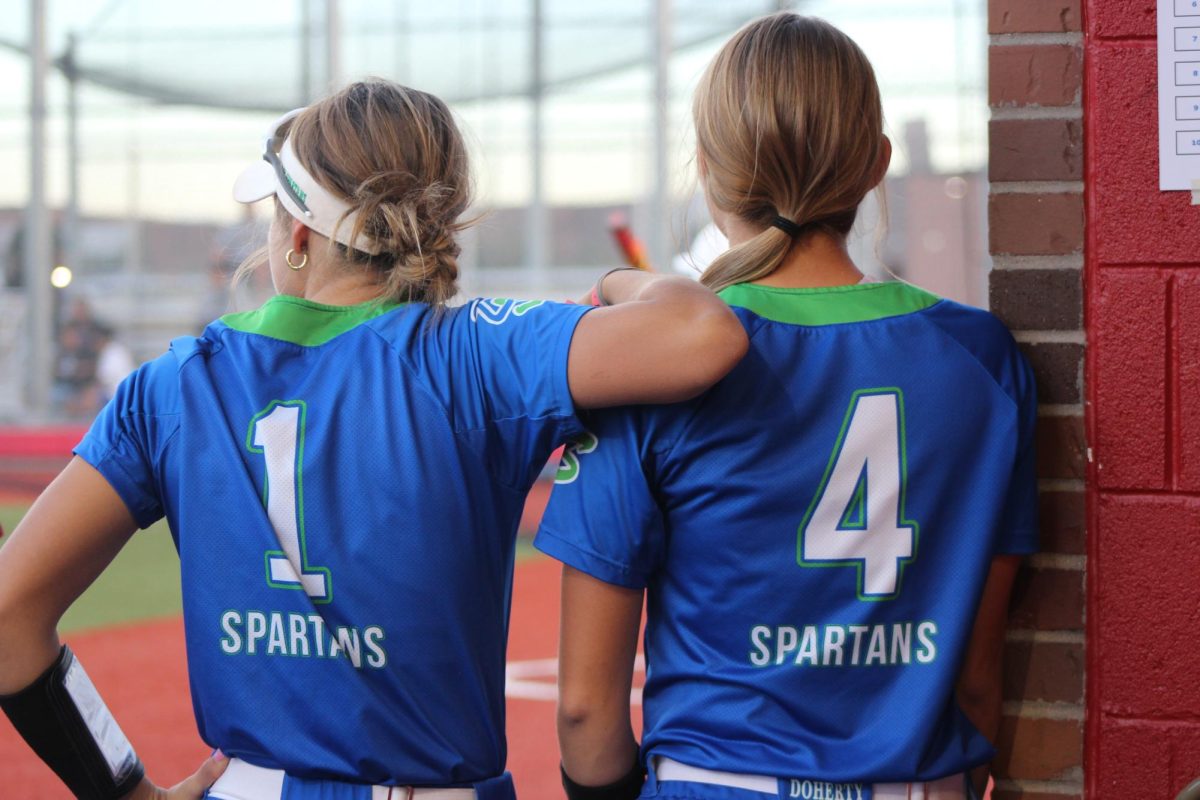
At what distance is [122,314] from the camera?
18.5 metres

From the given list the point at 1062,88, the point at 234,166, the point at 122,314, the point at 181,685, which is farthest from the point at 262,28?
the point at 1062,88

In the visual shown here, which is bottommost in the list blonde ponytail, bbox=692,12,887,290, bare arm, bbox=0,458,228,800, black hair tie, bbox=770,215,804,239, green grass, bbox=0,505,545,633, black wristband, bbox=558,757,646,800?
green grass, bbox=0,505,545,633

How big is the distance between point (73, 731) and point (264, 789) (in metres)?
0.32

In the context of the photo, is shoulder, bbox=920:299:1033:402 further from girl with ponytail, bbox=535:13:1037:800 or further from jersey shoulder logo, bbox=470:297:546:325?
jersey shoulder logo, bbox=470:297:546:325

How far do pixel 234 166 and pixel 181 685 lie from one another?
1358 centimetres

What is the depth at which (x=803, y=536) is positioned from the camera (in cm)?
172

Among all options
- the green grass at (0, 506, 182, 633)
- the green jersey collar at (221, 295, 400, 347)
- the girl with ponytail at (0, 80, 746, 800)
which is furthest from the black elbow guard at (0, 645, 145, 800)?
the green grass at (0, 506, 182, 633)

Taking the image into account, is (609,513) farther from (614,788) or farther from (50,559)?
(50,559)

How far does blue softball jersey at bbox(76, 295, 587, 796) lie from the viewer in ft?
5.53

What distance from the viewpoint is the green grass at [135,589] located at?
342 inches

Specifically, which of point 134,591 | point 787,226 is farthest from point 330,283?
point 134,591

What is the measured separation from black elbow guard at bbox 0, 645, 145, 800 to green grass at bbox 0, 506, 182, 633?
623 centimetres

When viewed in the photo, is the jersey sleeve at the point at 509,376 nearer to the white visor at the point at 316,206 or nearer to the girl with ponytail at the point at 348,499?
the girl with ponytail at the point at 348,499

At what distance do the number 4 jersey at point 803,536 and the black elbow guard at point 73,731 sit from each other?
2.25 ft
